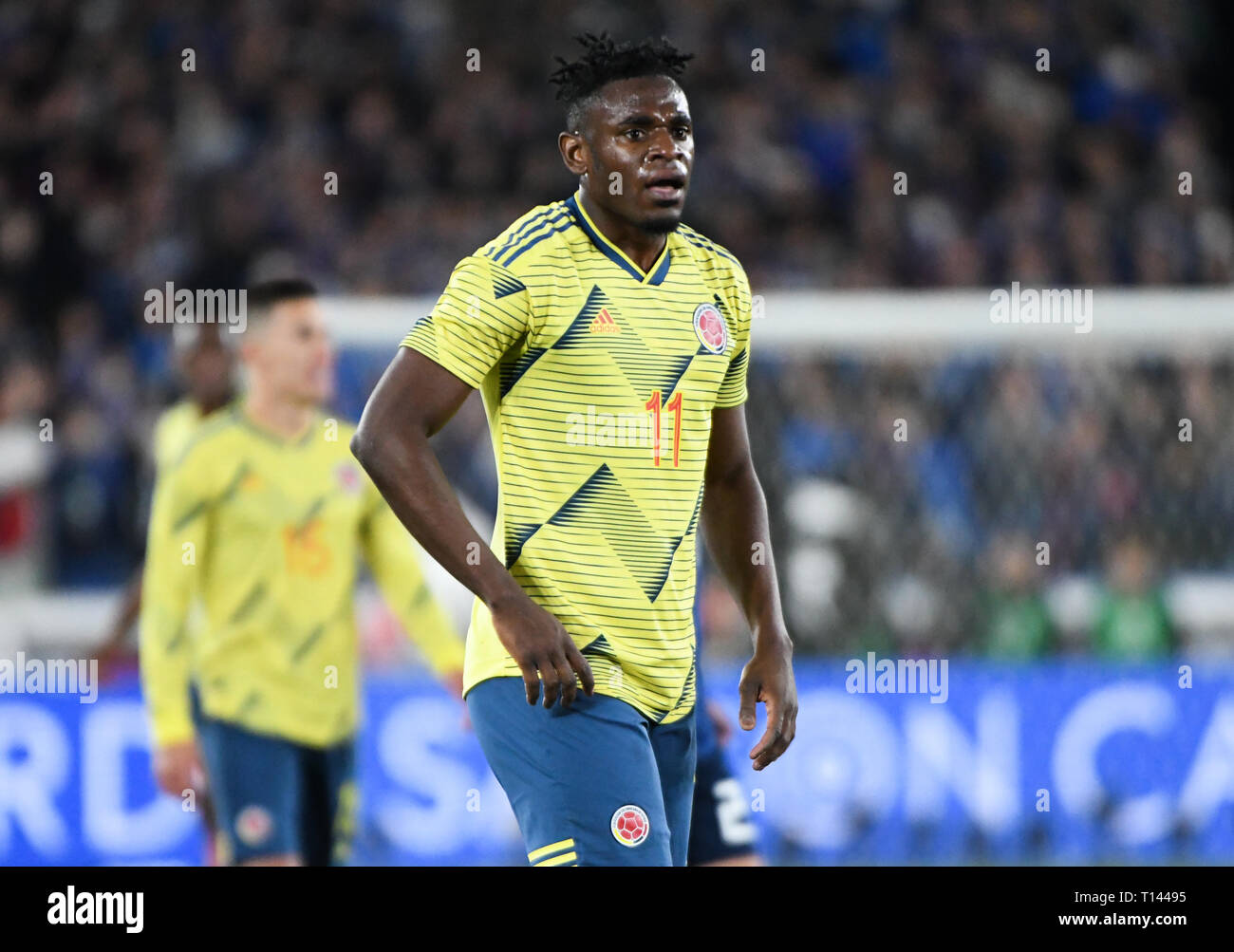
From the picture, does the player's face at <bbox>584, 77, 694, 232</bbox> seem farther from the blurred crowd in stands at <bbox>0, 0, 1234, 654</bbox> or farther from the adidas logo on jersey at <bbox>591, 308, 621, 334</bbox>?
the blurred crowd in stands at <bbox>0, 0, 1234, 654</bbox>

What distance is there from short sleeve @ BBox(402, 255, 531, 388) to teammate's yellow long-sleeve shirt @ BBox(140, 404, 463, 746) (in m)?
2.31

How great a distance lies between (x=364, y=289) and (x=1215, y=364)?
466 cm

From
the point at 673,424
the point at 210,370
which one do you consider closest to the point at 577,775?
the point at 673,424

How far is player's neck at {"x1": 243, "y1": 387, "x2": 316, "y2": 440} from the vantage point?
5707 millimetres

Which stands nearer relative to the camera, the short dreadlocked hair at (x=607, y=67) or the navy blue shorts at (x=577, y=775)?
the navy blue shorts at (x=577, y=775)

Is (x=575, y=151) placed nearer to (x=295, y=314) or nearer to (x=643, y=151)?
(x=643, y=151)

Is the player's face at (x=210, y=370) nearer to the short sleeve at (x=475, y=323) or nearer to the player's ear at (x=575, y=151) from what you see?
the player's ear at (x=575, y=151)

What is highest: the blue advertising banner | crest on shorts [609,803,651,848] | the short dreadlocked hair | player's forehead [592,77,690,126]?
the short dreadlocked hair

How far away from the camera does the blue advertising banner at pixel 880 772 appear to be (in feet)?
24.5

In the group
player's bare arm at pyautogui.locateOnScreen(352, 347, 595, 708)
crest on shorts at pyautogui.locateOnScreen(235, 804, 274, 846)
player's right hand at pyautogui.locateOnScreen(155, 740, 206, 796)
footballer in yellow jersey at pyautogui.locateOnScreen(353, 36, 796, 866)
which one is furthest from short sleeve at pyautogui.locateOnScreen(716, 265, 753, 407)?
player's right hand at pyautogui.locateOnScreen(155, 740, 206, 796)

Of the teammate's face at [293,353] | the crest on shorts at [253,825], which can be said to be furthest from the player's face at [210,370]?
the crest on shorts at [253,825]

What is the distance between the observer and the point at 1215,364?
336 inches

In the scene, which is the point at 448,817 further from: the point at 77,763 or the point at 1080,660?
the point at 1080,660

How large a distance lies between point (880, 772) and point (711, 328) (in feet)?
15.0
